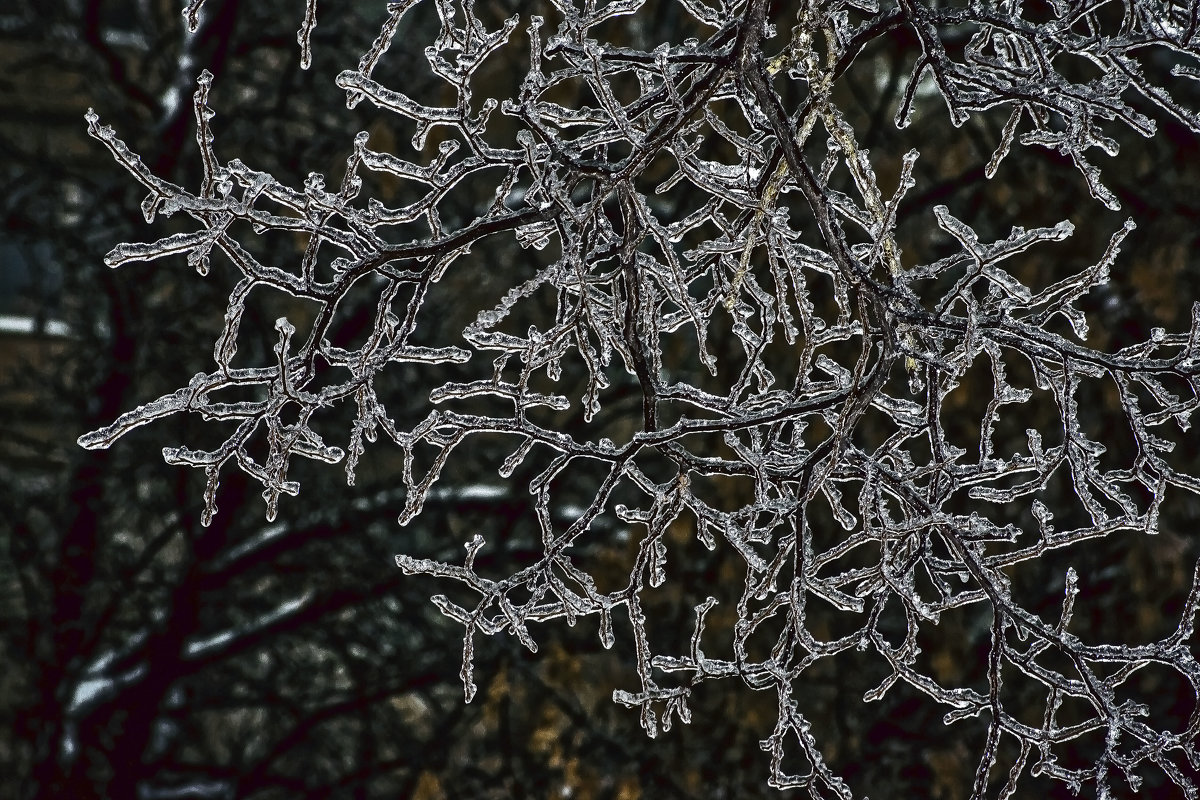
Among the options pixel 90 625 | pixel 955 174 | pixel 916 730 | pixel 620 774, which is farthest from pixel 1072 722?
pixel 90 625

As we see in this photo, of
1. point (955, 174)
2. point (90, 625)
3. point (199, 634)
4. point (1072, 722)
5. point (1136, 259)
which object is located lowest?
point (1072, 722)

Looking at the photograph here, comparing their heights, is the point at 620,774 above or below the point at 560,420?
below

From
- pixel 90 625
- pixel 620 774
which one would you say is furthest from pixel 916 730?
pixel 90 625

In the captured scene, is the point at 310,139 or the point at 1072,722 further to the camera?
the point at 310,139

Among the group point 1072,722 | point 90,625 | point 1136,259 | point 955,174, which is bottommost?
point 1072,722

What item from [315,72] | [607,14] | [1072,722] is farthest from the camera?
[315,72]

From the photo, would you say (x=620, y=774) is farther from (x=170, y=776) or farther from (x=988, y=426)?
(x=988, y=426)

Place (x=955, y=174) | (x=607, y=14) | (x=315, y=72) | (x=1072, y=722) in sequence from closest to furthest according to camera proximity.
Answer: (x=607, y=14) → (x=1072, y=722) → (x=955, y=174) → (x=315, y=72)

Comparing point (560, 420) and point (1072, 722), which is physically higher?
point (560, 420)

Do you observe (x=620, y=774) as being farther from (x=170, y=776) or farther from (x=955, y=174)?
(x=955, y=174)

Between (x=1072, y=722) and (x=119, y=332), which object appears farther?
(x=119, y=332)
